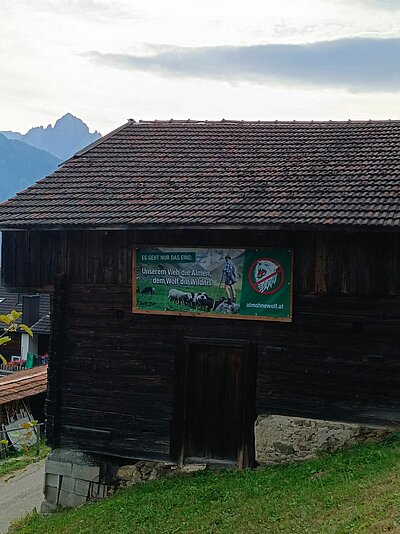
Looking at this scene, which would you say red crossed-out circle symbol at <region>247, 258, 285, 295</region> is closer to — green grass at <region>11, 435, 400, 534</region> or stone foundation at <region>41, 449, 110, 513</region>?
green grass at <region>11, 435, 400, 534</region>

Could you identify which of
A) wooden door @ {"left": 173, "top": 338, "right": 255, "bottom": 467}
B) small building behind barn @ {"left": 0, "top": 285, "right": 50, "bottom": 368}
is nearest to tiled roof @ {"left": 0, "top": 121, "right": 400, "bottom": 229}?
wooden door @ {"left": 173, "top": 338, "right": 255, "bottom": 467}

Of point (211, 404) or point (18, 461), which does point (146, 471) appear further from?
point (18, 461)

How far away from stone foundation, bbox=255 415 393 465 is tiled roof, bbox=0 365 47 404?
554 inches

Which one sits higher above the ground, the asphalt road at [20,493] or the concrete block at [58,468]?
the concrete block at [58,468]

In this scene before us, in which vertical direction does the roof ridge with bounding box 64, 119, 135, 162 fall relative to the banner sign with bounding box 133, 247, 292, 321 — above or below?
above

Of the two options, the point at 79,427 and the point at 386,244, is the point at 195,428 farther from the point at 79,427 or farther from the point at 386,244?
the point at 386,244

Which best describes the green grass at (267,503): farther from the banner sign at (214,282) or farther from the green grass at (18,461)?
the green grass at (18,461)

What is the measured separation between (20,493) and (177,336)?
26.4ft

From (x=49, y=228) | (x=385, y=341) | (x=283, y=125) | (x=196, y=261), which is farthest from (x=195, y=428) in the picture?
(x=283, y=125)

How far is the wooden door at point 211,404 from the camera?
11.0 metres

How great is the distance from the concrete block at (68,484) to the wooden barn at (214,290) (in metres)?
0.60

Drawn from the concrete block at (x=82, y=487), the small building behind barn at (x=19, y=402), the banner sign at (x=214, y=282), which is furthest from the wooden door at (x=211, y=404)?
the small building behind barn at (x=19, y=402)

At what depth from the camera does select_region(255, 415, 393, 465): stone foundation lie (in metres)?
10.2

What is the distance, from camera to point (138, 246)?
11281 mm
